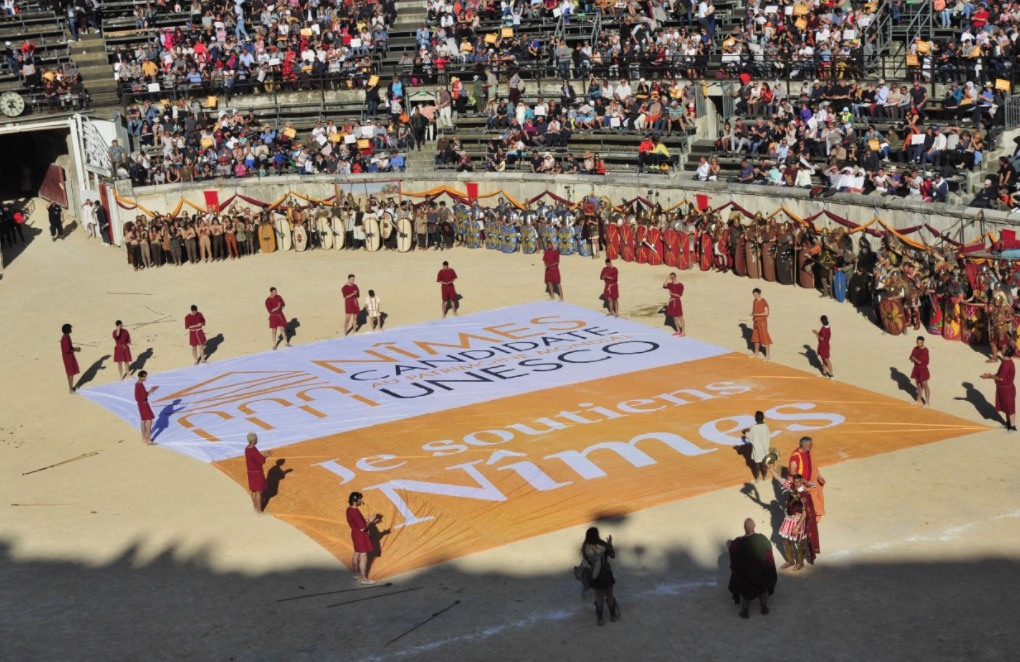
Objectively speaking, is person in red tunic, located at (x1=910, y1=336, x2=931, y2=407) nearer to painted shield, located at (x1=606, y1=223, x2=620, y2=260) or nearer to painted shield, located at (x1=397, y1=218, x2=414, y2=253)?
painted shield, located at (x1=606, y1=223, x2=620, y2=260)

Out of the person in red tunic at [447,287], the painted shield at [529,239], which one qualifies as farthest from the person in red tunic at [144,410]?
the painted shield at [529,239]

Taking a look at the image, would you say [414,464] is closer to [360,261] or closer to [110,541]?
[110,541]

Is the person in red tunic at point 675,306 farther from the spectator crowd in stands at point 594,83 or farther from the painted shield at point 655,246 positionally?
the spectator crowd in stands at point 594,83

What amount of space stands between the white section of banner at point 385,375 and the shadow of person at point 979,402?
504cm

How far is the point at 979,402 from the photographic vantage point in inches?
904

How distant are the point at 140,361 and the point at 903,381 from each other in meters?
15.9

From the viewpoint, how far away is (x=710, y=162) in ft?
120

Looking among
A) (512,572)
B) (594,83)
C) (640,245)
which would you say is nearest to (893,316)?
(640,245)

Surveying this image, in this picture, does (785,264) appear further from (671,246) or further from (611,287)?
(611,287)

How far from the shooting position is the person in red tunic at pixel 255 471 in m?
19.4

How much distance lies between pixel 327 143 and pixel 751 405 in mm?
23743

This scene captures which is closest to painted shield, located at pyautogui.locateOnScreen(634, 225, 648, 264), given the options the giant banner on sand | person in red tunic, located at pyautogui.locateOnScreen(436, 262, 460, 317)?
the giant banner on sand

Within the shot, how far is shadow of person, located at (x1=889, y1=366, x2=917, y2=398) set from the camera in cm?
2378

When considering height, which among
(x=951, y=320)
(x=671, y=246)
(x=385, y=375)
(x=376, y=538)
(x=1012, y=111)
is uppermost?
(x=1012, y=111)
